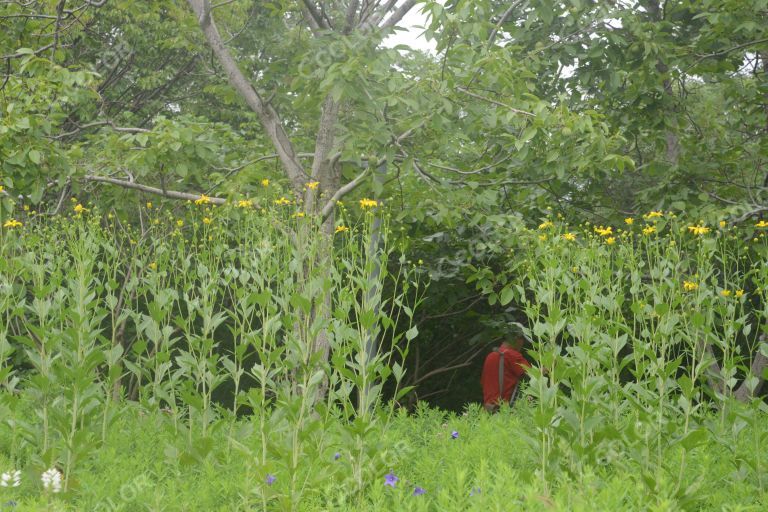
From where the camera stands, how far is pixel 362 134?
584 cm

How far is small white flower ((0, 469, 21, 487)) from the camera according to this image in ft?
11.8

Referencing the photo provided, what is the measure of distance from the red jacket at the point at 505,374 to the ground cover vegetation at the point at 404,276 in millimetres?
596

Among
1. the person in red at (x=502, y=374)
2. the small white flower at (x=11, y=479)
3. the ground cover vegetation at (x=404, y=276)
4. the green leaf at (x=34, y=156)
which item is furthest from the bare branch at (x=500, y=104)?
the small white flower at (x=11, y=479)

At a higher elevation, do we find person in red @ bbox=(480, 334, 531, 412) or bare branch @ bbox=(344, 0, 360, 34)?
bare branch @ bbox=(344, 0, 360, 34)

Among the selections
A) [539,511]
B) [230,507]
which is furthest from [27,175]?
[539,511]

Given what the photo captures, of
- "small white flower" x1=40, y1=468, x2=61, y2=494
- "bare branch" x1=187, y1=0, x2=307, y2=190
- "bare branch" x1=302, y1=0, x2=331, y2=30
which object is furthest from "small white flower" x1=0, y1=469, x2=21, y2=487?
"bare branch" x1=302, y1=0, x2=331, y2=30

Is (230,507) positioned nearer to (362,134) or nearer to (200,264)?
(200,264)

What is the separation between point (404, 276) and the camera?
6.99 m

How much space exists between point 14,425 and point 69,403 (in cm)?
30

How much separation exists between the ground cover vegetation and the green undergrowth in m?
0.02

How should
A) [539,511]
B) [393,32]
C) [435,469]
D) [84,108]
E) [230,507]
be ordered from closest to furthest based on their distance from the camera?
1. [539,511]
2. [230,507]
3. [435,469]
4. [393,32]
5. [84,108]

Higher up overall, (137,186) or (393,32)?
(393,32)

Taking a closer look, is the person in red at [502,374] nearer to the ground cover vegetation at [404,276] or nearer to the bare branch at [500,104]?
the ground cover vegetation at [404,276]

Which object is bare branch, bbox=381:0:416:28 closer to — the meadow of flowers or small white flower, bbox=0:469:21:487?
the meadow of flowers
